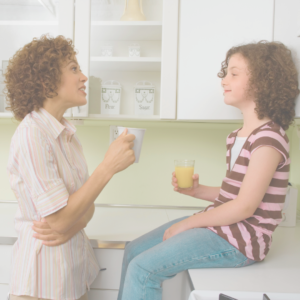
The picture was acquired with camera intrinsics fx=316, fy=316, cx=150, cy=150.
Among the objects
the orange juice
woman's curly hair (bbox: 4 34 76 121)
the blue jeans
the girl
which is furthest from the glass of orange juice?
woman's curly hair (bbox: 4 34 76 121)

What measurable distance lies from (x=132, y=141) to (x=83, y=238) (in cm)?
39

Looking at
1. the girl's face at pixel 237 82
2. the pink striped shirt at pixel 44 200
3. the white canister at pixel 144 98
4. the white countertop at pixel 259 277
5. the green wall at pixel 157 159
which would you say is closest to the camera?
the white countertop at pixel 259 277

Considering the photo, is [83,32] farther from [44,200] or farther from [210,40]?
[44,200]

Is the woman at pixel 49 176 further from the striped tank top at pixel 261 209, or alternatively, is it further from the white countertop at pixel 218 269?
the striped tank top at pixel 261 209

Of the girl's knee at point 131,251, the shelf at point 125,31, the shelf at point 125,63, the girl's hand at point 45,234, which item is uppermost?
the shelf at point 125,31

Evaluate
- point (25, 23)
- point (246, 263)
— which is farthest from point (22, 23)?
point (246, 263)

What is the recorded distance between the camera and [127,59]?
4.45 feet

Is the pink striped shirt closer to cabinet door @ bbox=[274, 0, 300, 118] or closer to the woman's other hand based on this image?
the woman's other hand

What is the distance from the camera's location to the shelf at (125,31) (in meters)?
1.33

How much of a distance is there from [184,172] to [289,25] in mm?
643

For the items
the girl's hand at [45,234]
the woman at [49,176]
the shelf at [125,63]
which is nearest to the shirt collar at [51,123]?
the woman at [49,176]

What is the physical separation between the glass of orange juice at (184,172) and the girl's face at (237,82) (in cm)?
25

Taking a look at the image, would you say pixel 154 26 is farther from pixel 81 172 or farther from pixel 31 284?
pixel 31 284

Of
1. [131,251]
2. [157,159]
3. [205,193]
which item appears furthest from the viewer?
[157,159]
